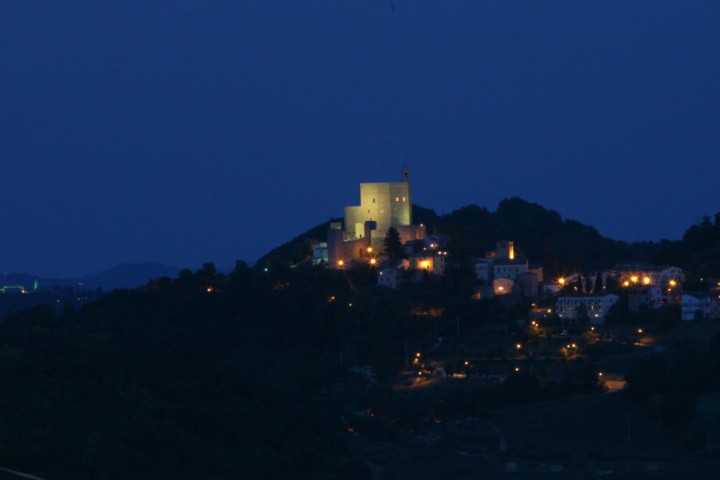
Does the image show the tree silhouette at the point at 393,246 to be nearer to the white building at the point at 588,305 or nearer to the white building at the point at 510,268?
the white building at the point at 510,268

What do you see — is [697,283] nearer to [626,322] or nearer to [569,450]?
[626,322]

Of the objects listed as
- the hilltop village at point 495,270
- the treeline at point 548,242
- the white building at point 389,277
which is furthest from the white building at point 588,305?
the white building at point 389,277

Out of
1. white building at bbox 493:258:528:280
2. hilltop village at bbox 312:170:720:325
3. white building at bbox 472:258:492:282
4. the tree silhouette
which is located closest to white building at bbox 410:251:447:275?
hilltop village at bbox 312:170:720:325

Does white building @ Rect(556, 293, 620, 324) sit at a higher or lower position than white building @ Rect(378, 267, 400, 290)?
lower

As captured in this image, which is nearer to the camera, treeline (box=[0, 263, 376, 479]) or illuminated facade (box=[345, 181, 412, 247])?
treeline (box=[0, 263, 376, 479])

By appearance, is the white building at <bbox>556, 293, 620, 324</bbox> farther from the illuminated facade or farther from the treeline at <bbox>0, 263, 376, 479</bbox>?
the illuminated facade

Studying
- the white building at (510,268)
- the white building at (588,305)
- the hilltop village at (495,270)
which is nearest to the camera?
the white building at (588,305)

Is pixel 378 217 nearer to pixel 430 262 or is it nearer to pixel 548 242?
pixel 430 262

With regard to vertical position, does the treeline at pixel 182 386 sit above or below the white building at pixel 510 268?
below
